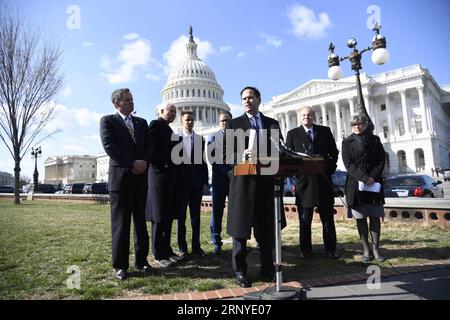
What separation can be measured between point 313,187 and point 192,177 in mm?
2389

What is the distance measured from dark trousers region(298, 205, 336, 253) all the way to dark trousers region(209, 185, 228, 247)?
1646 mm

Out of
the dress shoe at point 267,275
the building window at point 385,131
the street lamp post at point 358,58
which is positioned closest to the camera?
the dress shoe at point 267,275

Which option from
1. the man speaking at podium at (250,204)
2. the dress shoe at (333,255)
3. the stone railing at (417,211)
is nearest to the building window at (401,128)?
the stone railing at (417,211)

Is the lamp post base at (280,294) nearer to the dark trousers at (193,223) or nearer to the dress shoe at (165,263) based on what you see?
the dress shoe at (165,263)

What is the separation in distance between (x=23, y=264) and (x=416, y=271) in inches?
243

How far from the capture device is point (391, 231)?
8500 millimetres

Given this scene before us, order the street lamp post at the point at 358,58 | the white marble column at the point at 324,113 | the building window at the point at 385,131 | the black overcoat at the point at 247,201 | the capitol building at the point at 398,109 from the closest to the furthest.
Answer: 1. the black overcoat at the point at 247,201
2. the street lamp post at the point at 358,58
3. the capitol building at the point at 398,109
4. the building window at the point at 385,131
5. the white marble column at the point at 324,113

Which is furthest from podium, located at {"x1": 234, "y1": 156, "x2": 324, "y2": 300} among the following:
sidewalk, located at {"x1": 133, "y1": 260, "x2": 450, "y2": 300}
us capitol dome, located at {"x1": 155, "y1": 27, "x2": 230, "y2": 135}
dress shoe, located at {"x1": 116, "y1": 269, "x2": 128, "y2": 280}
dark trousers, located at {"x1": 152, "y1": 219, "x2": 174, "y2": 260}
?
us capitol dome, located at {"x1": 155, "y1": 27, "x2": 230, "y2": 135}

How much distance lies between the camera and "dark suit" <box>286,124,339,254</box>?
6078mm

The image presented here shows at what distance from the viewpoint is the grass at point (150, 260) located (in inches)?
169

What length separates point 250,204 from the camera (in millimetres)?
4547

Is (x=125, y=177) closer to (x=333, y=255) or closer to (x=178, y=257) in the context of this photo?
(x=178, y=257)
